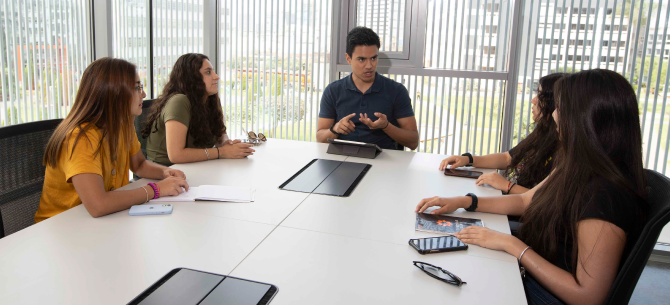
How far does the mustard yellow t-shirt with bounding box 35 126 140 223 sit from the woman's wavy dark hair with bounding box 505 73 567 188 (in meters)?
1.83

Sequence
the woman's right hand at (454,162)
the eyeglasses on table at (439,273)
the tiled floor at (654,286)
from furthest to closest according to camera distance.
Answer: the tiled floor at (654,286), the woman's right hand at (454,162), the eyeglasses on table at (439,273)

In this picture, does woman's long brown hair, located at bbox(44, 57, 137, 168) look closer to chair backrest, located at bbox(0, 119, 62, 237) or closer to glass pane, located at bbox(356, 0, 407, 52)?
chair backrest, located at bbox(0, 119, 62, 237)

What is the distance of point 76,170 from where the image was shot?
5.25ft

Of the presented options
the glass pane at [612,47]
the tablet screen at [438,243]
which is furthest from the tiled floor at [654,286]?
the tablet screen at [438,243]

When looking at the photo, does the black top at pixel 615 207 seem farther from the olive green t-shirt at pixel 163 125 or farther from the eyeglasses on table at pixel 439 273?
the olive green t-shirt at pixel 163 125

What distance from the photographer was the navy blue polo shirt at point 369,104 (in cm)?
323

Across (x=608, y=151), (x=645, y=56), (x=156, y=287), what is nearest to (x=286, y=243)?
(x=156, y=287)

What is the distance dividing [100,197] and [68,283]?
496 mm

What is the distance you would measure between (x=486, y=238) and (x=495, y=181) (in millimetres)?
757

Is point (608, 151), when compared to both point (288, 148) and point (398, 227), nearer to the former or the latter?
point (398, 227)

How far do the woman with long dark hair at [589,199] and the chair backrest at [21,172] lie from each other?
1.62m

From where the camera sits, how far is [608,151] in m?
1.34

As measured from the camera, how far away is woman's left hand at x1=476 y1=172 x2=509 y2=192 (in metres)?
2.12

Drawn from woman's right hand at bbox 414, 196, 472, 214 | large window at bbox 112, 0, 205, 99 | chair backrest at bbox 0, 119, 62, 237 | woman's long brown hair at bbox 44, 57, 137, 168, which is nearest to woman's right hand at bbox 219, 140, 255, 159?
woman's long brown hair at bbox 44, 57, 137, 168
